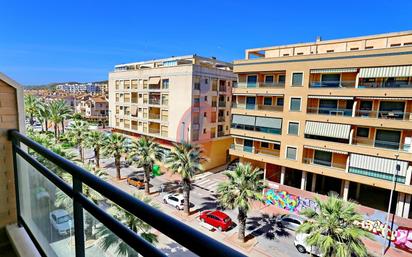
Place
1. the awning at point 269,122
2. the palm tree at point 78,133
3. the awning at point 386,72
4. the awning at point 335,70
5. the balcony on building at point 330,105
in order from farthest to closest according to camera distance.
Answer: the palm tree at point 78,133
the awning at point 269,122
the balcony on building at point 330,105
the awning at point 335,70
the awning at point 386,72

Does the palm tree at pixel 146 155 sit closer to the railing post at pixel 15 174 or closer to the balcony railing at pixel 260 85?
the balcony railing at pixel 260 85

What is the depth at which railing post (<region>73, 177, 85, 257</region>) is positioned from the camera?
6.14 feet

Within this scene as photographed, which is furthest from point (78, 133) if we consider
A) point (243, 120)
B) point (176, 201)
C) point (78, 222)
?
point (78, 222)

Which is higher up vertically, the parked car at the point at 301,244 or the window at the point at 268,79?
the window at the point at 268,79

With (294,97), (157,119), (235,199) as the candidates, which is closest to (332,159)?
(294,97)

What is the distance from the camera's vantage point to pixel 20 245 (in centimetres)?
337

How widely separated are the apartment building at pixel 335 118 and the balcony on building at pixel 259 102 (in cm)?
9

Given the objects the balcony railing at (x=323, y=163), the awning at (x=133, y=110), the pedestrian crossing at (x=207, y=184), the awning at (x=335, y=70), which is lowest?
the pedestrian crossing at (x=207, y=184)

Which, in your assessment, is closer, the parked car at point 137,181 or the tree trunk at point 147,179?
the tree trunk at point 147,179

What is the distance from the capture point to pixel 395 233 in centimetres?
1487

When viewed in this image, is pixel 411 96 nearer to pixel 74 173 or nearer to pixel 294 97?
pixel 294 97

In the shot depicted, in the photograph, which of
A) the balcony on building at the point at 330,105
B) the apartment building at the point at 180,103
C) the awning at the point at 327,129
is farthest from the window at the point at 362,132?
the apartment building at the point at 180,103

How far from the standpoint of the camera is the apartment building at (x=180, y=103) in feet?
87.5

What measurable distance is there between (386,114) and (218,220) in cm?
1354
